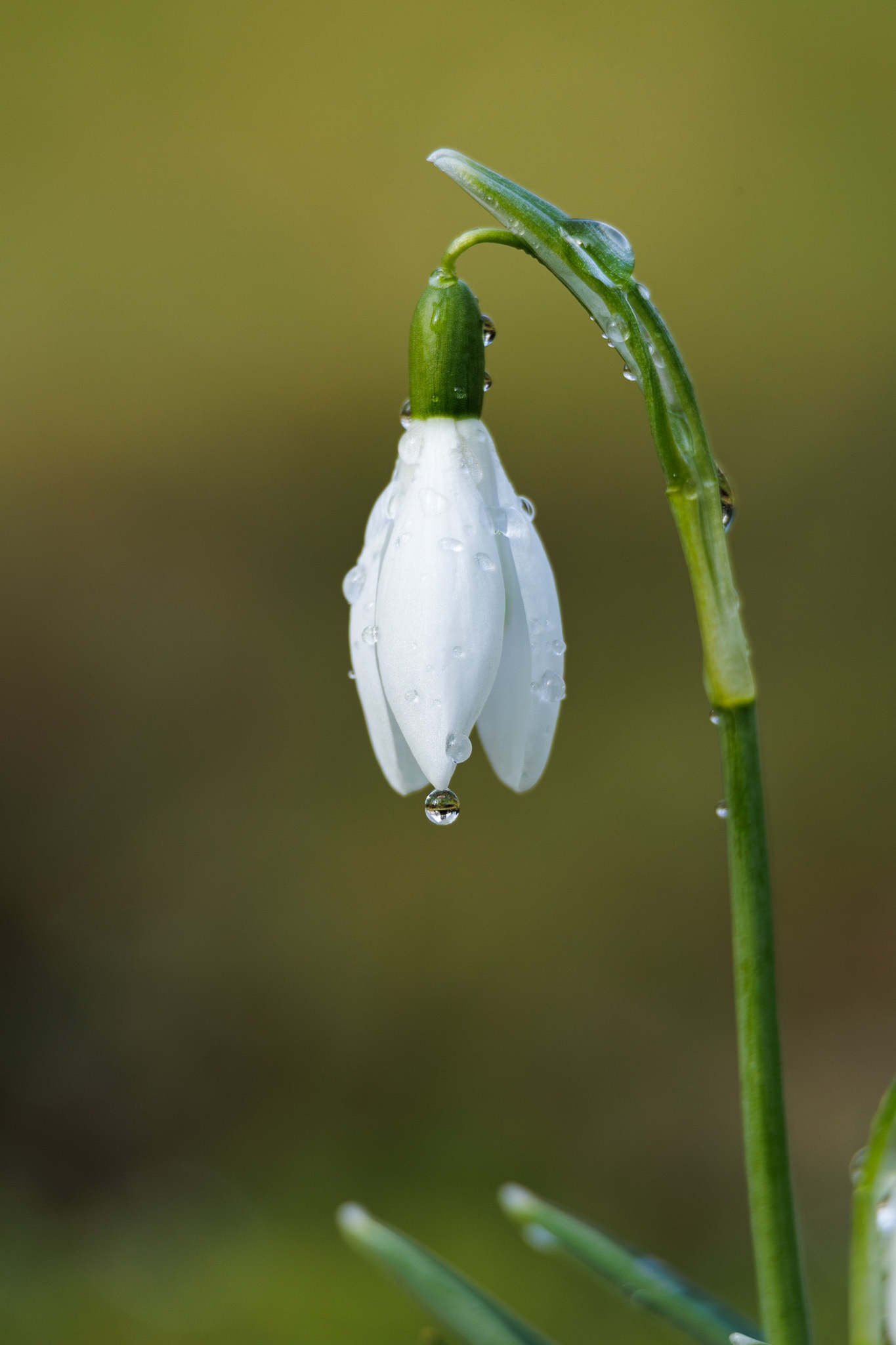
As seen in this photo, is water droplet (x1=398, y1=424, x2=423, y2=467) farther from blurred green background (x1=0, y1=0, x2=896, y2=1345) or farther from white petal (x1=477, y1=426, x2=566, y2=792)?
blurred green background (x1=0, y1=0, x2=896, y2=1345)

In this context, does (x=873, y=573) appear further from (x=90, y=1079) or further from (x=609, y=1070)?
(x=90, y=1079)

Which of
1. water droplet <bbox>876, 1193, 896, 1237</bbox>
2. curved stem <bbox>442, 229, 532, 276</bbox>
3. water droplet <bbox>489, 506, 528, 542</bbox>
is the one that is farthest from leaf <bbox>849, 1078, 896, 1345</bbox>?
curved stem <bbox>442, 229, 532, 276</bbox>

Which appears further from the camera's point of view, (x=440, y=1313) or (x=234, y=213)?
(x=234, y=213)

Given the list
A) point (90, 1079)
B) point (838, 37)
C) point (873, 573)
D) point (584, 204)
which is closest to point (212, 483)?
point (584, 204)

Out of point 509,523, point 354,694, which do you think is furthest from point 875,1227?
point 354,694

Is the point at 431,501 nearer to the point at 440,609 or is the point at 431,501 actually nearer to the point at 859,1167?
the point at 440,609

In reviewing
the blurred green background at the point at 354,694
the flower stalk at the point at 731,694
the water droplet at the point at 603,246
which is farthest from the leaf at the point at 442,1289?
the blurred green background at the point at 354,694
